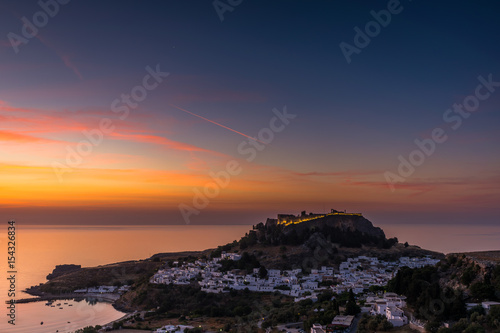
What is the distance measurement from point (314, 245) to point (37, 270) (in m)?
43.9

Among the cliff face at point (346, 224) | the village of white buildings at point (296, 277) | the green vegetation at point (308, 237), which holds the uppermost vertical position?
the cliff face at point (346, 224)

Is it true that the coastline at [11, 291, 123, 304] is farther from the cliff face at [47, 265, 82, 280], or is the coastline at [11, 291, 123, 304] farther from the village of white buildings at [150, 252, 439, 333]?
the cliff face at [47, 265, 82, 280]

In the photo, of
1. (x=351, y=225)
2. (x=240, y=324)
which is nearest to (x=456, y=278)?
(x=240, y=324)

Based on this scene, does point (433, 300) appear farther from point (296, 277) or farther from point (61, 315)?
point (61, 315)

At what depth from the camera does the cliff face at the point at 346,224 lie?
47.6 metres

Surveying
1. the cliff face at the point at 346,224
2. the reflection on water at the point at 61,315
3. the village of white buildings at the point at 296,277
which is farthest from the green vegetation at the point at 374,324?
the cliff face at the point at 346,224

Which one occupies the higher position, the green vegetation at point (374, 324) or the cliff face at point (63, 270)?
the cliff face at point (63, 270)

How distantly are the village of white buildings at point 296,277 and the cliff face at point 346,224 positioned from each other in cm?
656

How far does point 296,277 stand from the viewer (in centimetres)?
Result: 3547

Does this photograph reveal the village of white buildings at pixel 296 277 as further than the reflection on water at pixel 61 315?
Yes

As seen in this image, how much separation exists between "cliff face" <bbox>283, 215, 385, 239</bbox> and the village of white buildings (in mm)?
6561

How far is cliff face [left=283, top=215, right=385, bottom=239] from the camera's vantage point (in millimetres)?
47562

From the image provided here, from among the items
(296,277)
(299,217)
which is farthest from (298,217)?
(296,277)

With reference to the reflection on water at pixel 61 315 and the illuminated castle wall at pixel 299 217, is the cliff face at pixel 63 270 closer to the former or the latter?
the reflection on water at pixel 61 315
